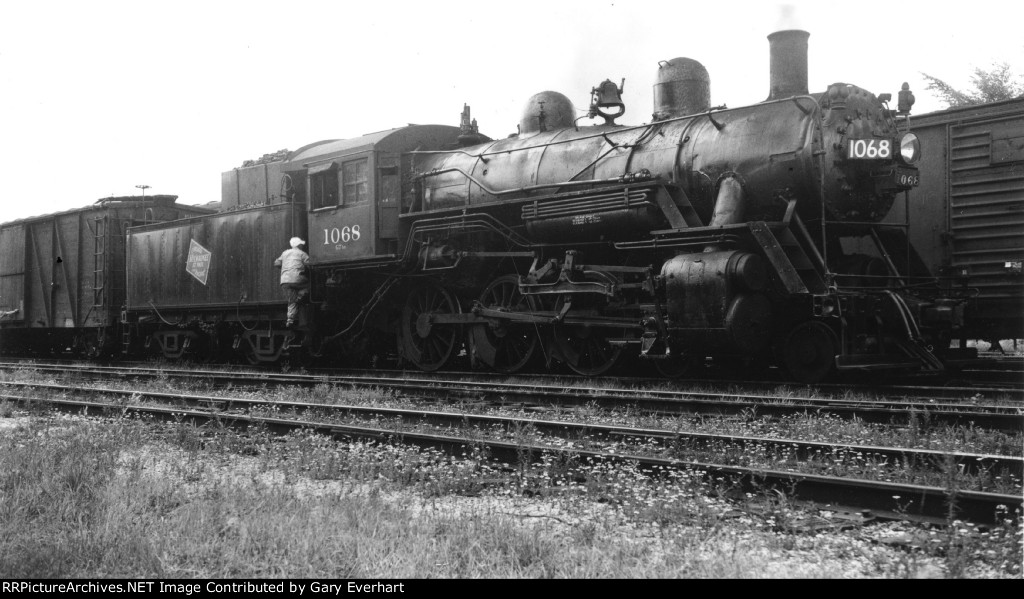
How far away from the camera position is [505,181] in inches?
415

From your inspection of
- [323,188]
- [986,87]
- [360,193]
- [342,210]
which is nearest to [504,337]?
[360,193]

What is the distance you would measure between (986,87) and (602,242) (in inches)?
577

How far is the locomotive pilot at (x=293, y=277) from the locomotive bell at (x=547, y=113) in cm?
360

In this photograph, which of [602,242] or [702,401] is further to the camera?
[602,242]

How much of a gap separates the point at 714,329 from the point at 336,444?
12.2 feet

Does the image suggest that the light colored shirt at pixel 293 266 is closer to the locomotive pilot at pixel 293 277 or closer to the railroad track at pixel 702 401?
the locomotive pilot at pixel 293 277

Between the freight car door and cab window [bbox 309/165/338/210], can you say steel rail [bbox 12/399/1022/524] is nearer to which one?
the freight car door

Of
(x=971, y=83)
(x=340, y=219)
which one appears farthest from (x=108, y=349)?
(x=971, y=83)

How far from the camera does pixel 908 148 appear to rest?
8.49 m

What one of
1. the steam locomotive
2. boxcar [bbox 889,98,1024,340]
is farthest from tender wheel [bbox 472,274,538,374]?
boxcar [bbox 889,98,1024,340]

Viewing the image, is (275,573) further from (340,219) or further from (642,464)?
(340,219)

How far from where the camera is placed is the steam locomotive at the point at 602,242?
8.06m

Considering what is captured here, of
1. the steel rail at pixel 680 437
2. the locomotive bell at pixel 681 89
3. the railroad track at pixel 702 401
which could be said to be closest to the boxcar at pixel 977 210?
the locomotive bell at pixel 681 89

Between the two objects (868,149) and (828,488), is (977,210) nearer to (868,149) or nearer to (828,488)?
(868,149)
